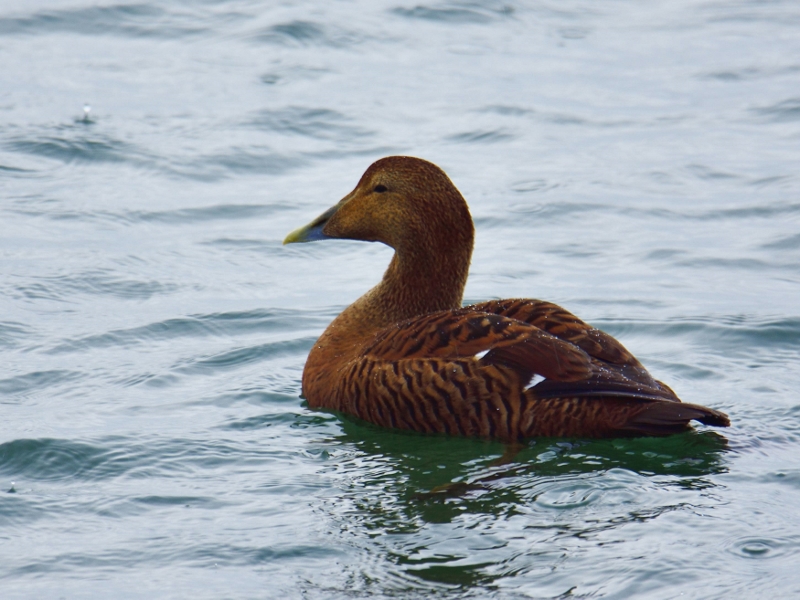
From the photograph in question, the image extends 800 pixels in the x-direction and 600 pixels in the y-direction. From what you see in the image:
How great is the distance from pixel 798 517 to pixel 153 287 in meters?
4.44

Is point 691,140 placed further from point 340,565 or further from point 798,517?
point 340,565

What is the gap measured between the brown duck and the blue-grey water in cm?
14

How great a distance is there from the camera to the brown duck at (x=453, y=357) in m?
5.16

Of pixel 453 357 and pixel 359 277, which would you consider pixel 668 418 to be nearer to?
pixel 453 357

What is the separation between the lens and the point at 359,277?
326 inches

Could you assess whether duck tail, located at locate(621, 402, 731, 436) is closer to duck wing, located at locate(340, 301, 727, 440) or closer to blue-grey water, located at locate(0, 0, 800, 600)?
duck wing, located at locate(340, 301, 727, 440)

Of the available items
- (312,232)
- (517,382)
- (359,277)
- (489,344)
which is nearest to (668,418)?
(517,382)

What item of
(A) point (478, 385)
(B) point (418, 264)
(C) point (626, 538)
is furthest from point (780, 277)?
(C) point (626, 538)

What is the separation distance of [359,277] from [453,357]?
118 inches

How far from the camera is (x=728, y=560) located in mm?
4254

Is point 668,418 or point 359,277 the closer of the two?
point 668,418

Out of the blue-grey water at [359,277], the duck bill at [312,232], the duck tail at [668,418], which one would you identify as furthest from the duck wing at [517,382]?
the duck bill at [312,232]

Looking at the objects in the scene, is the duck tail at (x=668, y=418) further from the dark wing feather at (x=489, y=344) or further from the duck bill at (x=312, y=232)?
the duck bill at (x=312, y=232)

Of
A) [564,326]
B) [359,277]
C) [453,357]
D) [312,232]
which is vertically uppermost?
[312,232]
